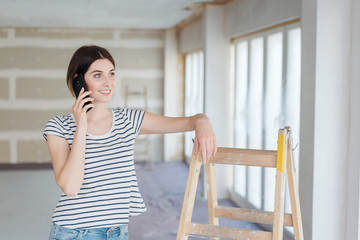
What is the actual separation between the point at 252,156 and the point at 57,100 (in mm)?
6806

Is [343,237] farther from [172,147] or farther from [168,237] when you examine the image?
[172,147]

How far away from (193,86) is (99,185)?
6172mm

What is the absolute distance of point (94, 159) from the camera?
148cm

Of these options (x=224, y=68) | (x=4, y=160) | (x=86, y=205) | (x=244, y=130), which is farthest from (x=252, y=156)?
(x=4, y=160)

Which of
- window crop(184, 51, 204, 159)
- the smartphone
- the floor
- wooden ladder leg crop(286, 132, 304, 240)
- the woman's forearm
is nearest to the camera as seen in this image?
the woman's forearm

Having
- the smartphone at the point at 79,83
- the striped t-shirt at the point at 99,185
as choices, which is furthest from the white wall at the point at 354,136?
the smartphone at the point at 79,83

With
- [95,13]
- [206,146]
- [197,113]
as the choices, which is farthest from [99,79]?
[95,13]

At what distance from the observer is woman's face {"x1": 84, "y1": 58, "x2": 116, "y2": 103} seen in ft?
4.95

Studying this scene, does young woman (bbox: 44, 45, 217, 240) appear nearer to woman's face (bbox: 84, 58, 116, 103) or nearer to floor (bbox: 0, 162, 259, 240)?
woman's face (bbox: 84, 58, 116, 103)

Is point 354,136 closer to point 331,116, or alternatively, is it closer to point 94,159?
point 331,116

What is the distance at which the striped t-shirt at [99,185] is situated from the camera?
1456 mm

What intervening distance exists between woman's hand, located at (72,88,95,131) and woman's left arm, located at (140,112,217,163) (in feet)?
0.90

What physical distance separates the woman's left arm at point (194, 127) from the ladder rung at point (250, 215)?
0.40 meters

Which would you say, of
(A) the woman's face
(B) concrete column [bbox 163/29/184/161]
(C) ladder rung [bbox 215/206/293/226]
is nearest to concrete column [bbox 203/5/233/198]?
(B) concrete column [bbox 163/29/184/161]
